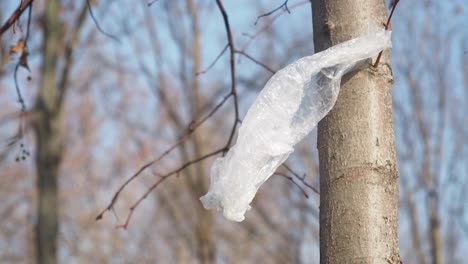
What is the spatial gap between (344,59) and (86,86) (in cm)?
1005

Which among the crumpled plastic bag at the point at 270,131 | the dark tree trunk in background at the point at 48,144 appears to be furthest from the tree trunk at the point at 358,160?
the dark tree trunk in background at the point at 48,144

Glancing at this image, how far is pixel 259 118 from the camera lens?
1.47m

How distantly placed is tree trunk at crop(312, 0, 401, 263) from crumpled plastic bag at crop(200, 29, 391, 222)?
88 millimetres

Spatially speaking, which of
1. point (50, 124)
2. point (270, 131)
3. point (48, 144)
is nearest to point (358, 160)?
point (270, 131)

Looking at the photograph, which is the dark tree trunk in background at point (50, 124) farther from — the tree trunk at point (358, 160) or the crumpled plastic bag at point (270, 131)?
the tree trunk at point (358, 160)

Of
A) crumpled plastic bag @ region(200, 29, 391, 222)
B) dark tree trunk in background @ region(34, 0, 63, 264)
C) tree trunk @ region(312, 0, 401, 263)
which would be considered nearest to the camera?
tree trunk @ region(312, 0, 401, 263)

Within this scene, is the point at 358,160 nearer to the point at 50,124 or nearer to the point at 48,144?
the point at 48,144

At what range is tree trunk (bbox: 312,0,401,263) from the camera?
3.92 ft

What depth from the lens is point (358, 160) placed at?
1236 mm

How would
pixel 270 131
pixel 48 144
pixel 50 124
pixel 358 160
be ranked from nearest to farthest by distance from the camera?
pixel 358 160 < pixel 270 131 < pixel 48 144 < pixel 50 124

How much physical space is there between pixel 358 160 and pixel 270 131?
282 mm

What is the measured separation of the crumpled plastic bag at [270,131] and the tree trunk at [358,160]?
0.29ft

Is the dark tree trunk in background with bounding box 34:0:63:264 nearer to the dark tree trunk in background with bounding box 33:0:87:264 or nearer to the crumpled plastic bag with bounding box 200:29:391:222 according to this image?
the dark tree trunk in background with bounding box 33:0:87:264

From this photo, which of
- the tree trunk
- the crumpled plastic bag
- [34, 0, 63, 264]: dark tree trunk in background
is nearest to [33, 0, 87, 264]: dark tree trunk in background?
[34, 0, 63, 264]: dark tree trunk in background
